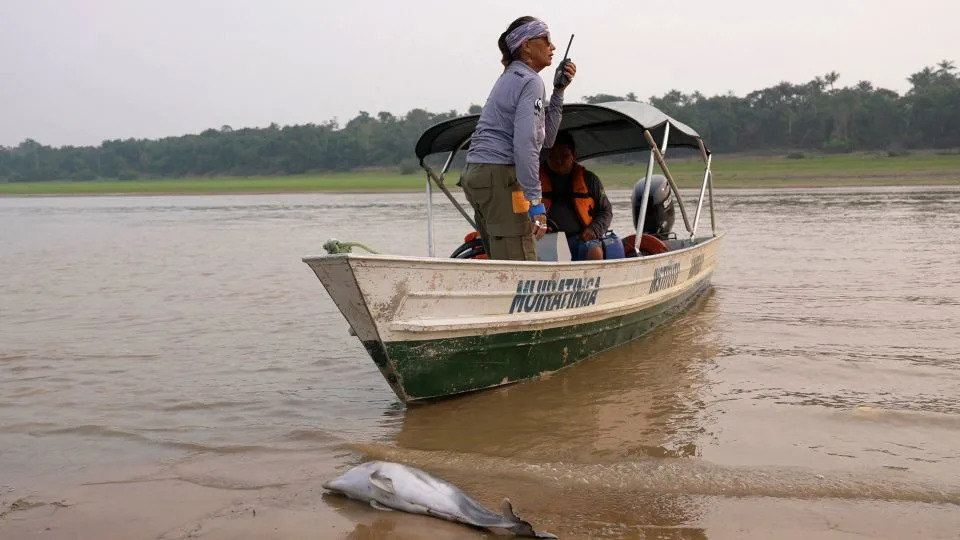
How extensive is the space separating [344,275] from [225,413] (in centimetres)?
155

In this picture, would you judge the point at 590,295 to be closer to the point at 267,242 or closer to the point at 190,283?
the point at 190,283

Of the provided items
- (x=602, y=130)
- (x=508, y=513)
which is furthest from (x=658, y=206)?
(x=508, y=513)

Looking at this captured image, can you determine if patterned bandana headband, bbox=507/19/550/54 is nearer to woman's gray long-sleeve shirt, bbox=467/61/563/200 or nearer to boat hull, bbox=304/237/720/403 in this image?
woman's gray long-sleeve shirt, bbox=467/61/563/200

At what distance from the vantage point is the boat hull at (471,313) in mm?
4746

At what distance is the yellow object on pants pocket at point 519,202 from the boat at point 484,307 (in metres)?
0.38

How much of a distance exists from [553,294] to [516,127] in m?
1.16

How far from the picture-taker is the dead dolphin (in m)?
3.49

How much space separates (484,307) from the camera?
521 centimetres

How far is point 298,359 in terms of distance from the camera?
22.9 feet

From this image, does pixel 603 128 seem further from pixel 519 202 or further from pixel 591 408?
pixel 591 408

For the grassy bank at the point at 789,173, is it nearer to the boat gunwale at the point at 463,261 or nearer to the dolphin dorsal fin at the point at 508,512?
the boat gunwale at the point at 463,261

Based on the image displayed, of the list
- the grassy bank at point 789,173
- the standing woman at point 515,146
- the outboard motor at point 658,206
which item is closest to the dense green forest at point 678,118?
the grassy bank at point 789,173

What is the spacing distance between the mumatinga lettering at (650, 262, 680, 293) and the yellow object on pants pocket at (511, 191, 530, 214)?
2.11 meters

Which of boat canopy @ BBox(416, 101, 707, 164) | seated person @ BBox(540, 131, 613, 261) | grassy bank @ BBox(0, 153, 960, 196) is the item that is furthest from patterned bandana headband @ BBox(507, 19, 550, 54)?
grassy bank @ BBox(0, 153, 960, 196)
